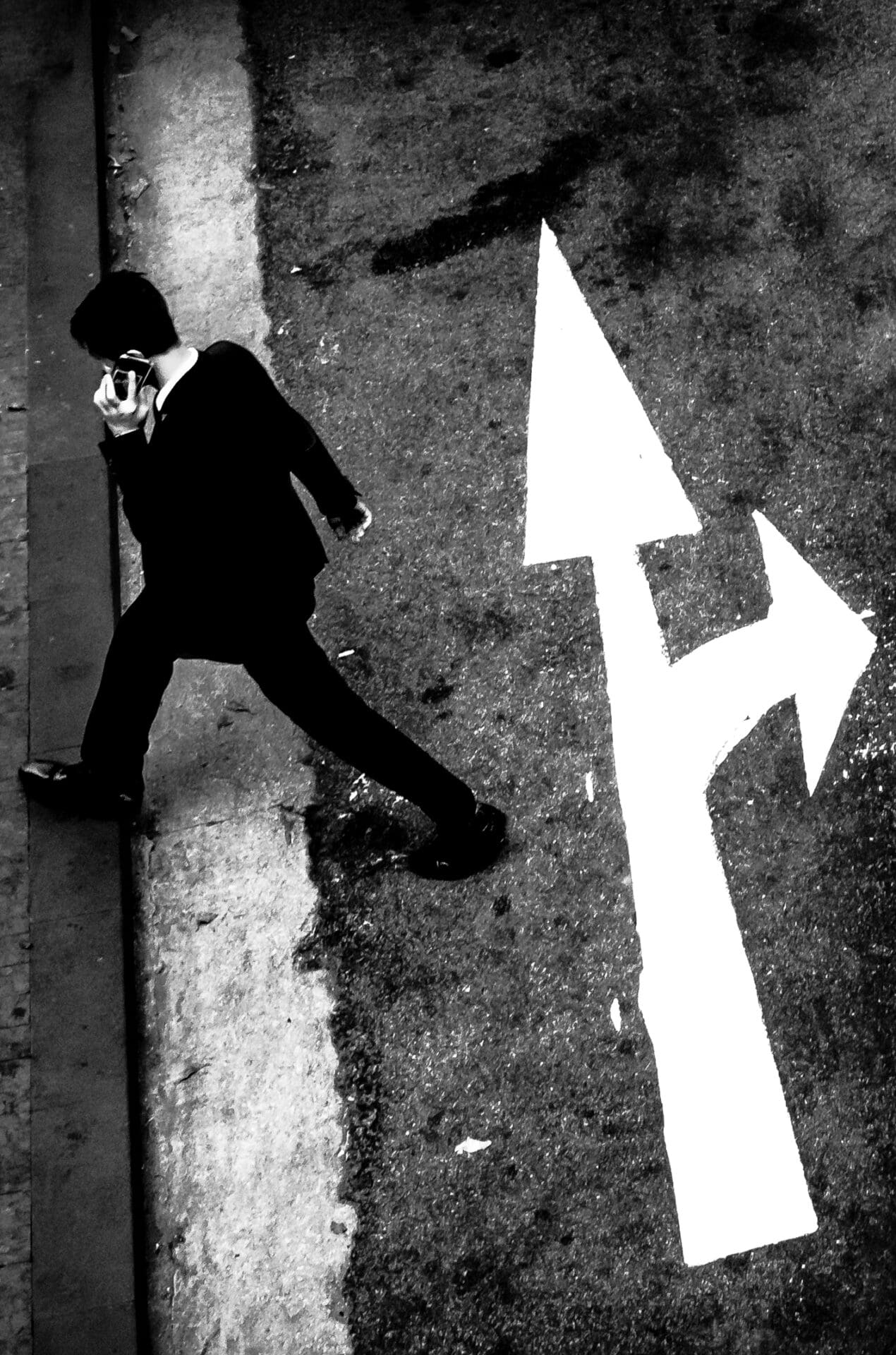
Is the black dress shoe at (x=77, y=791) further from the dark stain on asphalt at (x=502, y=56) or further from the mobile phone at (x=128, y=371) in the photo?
the dark stain on asphalt at (x=502, y=56)

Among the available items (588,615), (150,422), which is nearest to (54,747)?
(150,422)

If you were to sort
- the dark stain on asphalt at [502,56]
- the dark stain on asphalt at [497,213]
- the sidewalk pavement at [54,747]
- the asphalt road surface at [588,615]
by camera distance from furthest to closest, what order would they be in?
the dark stain on asphalt at [502,56], the dark stain on asphalt at [497,213], the sidewalk pavement at [54,747], the asphalt road surface at [588,615]

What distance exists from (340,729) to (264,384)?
3.25 feet

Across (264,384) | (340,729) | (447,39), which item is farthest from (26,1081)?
(447,39)

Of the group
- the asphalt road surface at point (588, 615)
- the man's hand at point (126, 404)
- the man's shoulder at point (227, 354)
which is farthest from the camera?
the asphalt road surface at point (588, 615)

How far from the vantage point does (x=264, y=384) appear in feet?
11.0

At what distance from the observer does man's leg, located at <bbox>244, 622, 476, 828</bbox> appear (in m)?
3.46

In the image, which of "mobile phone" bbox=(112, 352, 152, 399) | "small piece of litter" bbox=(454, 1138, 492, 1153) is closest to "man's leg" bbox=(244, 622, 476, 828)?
"mobile phone" bbox=(112, 352, 152, 399)

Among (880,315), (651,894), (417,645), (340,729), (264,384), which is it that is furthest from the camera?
(880,315)

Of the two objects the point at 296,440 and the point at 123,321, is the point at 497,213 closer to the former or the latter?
the point at 296,440

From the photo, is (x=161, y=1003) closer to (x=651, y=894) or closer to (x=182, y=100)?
(x=651, y=894)

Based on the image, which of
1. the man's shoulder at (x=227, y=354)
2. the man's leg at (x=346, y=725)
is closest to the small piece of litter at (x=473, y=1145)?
the man's leg at (x=346, y=725)

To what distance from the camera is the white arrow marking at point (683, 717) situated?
3604mm

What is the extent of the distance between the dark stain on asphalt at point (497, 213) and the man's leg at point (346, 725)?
221 centimetres
